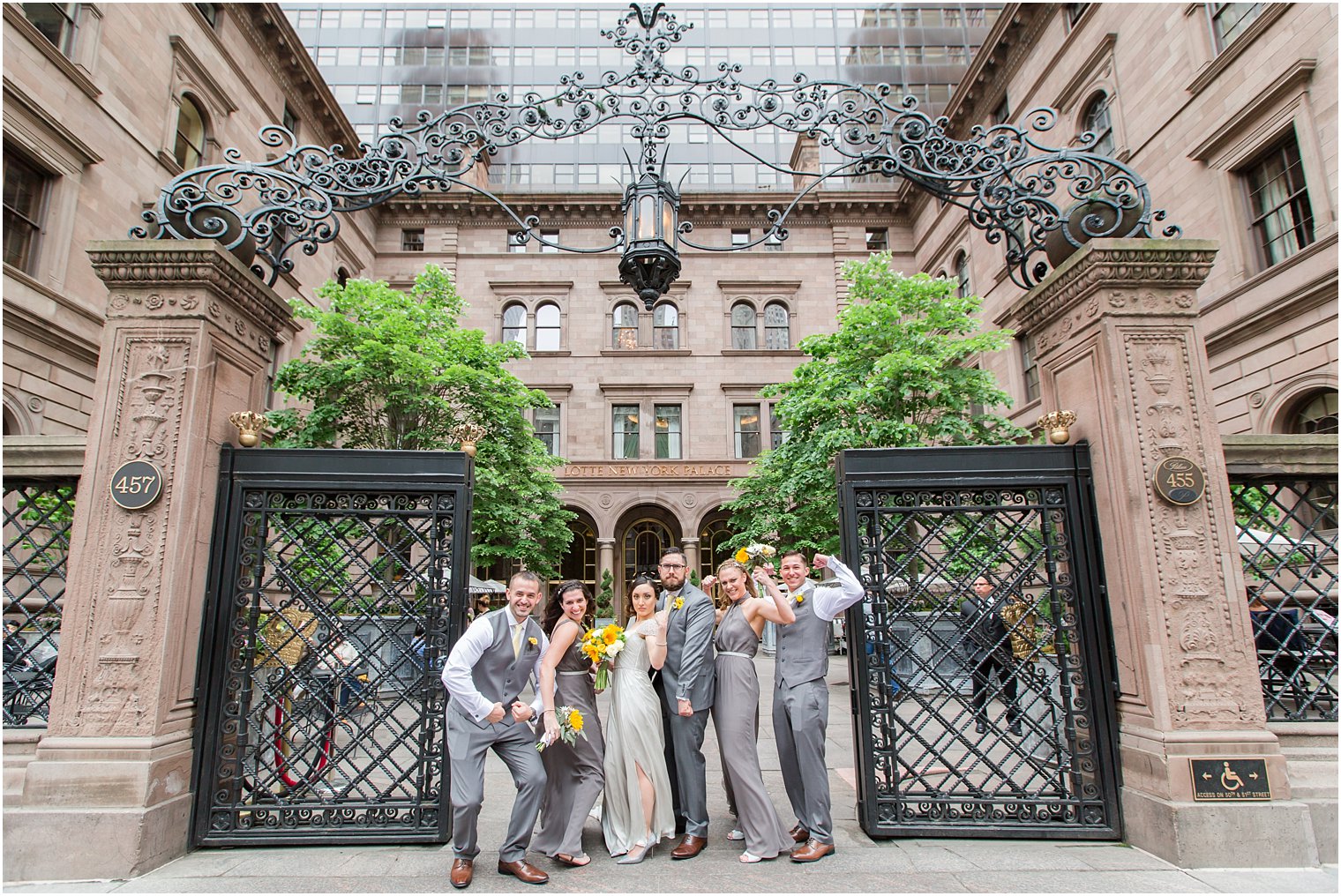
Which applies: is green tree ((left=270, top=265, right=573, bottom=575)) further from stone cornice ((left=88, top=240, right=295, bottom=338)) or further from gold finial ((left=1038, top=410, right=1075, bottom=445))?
gold finial ((left=1038, top=410, right=1075, bottom=445))

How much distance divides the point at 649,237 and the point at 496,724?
4.04 meters

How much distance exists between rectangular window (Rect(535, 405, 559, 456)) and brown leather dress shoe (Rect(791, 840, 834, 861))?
2603cm

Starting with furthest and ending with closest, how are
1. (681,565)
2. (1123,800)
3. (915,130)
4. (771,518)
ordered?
(771,518) → (915,130) → (681,565) → (1123,800)

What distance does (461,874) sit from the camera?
4.84m

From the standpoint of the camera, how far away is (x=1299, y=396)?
1409 cm

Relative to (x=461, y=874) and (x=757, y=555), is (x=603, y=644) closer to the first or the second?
(x=757, y=555)

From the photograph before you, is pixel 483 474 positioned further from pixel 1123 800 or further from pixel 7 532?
pixel 1123 800

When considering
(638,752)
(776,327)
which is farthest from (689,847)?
(776,327)

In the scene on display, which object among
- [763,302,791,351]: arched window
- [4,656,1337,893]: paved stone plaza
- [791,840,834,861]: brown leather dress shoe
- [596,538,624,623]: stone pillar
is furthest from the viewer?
[763,302,791,351]: arched window

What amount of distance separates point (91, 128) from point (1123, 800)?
21282 millimetres

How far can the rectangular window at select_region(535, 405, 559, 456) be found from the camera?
101ft

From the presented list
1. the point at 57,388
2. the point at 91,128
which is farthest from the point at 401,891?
the point at 91,128

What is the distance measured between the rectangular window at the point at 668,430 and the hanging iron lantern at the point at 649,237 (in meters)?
24.2

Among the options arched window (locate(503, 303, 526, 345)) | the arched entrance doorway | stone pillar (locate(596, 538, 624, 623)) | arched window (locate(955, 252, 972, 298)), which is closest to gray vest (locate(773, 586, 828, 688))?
stone pillar (locate(596, 538, 624, 623))
